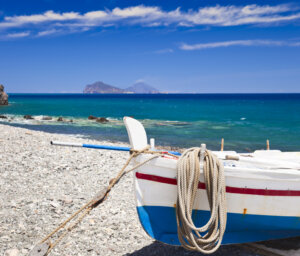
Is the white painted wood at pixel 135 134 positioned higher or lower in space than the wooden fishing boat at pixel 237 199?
higher

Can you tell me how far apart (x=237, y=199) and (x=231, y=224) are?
569 mm

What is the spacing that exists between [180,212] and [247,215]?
1298mm

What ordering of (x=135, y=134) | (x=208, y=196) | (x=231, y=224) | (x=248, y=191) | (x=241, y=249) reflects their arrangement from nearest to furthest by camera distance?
(x=208, y=196)
(x=248, y=191)
(x=231, y=224)
(x=135, y=134)
(x=241, y=249)

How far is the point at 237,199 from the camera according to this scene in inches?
216

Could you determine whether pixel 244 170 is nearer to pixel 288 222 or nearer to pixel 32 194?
pixel 288 222

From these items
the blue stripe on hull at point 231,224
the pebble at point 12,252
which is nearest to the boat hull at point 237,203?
the blue stripe on hull at point 231,224

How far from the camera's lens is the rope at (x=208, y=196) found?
5.21m

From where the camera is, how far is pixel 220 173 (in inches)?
206

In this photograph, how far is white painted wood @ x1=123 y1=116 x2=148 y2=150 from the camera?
19.4ft

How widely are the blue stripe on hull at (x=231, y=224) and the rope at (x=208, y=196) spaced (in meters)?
0.38

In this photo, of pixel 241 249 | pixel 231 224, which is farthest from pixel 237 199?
pixel 241 249

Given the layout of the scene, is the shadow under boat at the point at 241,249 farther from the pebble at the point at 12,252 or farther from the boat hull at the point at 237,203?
the pebble at the point at 12,252

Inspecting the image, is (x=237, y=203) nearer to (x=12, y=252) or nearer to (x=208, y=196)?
(x=208, y=196)

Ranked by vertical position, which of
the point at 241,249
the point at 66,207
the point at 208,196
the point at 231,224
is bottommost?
the point at 241,249
